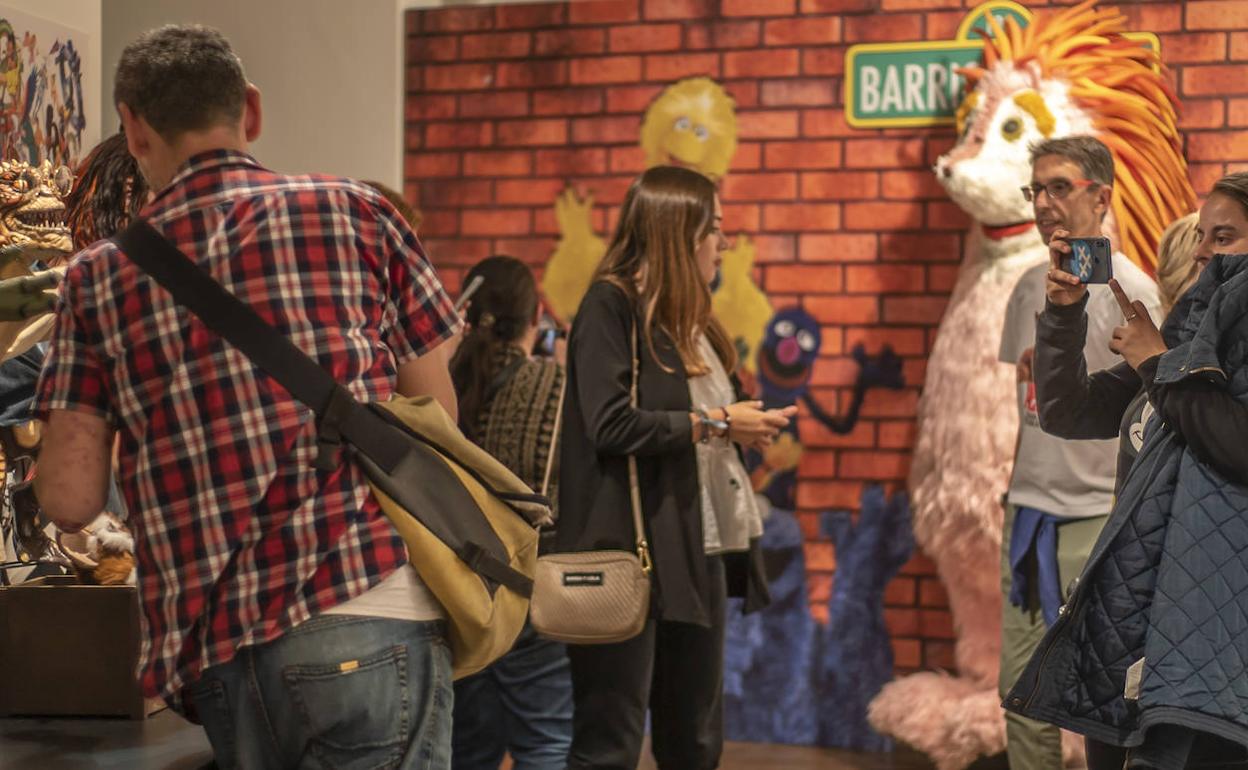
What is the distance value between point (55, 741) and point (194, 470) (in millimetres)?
671

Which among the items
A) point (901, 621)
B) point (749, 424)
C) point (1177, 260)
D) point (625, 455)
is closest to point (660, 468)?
point (625, 455)

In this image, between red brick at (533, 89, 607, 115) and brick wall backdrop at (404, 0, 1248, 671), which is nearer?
brick wall backdrop at (404, 0, 1248, 671)

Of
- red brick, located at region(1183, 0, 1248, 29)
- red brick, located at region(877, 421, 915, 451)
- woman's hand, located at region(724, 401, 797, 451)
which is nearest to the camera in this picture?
woman's hand, located at region(724, 401, 797, 451)

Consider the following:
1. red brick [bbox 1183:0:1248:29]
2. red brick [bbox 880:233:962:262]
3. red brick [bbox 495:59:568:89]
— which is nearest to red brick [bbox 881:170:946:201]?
red brick [bbox 880:233:962:262]

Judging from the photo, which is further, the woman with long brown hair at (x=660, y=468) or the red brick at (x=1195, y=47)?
the red brick at (x=1195, y=47)

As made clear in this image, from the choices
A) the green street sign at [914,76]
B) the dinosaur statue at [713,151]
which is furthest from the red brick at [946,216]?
the dinosaur statue at [713,151]

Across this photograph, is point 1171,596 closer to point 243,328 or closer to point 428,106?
point 243,328

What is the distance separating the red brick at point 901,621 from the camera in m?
4.32

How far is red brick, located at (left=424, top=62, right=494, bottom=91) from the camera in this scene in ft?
15.3

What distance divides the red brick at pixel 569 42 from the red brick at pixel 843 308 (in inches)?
40.9

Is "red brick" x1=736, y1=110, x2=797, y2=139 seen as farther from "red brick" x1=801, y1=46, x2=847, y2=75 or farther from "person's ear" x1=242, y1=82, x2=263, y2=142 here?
"person's ear" x1=242, y1=82, x2=263, y2=142

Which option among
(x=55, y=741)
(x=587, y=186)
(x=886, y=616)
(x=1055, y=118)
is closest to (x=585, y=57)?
(x=587, y=186)

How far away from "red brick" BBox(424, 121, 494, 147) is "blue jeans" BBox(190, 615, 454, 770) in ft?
10.8

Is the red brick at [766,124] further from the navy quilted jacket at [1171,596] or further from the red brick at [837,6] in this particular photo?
the navy quilted jacket at [1171,596]
